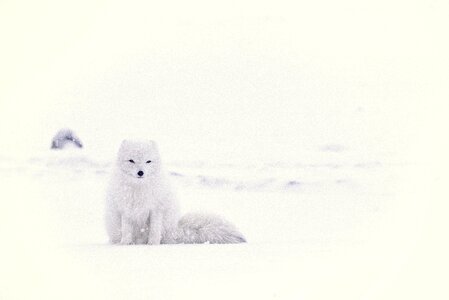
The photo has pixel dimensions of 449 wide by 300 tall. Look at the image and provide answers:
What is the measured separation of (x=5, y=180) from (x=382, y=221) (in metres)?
1.84

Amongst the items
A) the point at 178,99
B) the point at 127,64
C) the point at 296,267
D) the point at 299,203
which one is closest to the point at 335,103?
the point at 299,203

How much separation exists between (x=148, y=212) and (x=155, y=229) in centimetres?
8

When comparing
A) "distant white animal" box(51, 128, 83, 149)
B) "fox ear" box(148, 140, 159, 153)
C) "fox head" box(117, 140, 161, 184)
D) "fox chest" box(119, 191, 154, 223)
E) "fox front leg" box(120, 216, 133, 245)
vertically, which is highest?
"distant white animal" box(51, 128, 83, 149)

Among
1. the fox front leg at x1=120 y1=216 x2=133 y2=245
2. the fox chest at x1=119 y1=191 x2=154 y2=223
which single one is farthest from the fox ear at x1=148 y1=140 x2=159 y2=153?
the fox front leg at x1=120 y1=216 x2=133 y2=245

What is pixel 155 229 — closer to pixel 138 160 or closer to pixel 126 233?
pixel 126 233

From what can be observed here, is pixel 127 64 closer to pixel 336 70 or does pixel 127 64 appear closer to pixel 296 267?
pixel 336 70

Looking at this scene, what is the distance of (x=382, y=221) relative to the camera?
9.82 feet

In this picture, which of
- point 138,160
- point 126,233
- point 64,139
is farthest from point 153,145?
point 64,139

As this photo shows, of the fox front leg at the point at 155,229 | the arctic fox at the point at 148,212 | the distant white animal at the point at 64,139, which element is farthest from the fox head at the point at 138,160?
the distant white animal at the point at 64,139

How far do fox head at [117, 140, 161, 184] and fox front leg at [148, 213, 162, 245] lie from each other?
0.55 feet

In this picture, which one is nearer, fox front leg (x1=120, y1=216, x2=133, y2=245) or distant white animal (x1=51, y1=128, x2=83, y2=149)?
fox front leg (x1=120, y1=216, x2=133, y2=245)

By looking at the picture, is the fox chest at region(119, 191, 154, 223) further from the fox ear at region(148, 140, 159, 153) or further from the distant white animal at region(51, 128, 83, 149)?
the distant white animal at region(51, 128, 83, 149)

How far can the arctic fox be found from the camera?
112 inches

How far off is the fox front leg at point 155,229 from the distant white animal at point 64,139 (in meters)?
0.95
